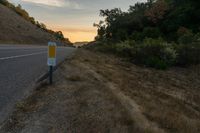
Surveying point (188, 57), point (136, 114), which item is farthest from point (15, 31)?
point (136, 114)

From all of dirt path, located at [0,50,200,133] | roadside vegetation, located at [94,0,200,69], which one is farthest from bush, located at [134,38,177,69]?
dirt path, located at [0,50,200,133]

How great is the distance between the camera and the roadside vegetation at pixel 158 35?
23953 millimetres

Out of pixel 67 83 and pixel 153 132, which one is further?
pixel 67 83

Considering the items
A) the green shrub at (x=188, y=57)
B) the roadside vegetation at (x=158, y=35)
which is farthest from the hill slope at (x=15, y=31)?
the green shrub at (x=188, y=57)

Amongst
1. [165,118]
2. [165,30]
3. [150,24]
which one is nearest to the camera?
[165,118]

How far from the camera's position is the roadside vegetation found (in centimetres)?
2395

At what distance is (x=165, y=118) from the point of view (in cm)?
687

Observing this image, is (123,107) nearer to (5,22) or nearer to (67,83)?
(67,83)

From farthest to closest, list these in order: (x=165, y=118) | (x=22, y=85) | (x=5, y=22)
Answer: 1. (x=5, y=22)
2. (x=22, y=85)
3. (x=165, y=118)

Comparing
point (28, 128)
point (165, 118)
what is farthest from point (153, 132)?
point (28, 128)

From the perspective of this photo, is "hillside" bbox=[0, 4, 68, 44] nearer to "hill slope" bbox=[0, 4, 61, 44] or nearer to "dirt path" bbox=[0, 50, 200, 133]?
"hill slope" bbox=[0, 4, 61, 44]

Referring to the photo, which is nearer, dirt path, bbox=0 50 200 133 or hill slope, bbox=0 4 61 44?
dirt path, bbox=0 50 200 133

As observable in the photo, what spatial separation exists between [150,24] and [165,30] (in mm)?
A: 6011

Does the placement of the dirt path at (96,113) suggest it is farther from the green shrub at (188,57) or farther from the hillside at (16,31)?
the hillside at (16,31)
